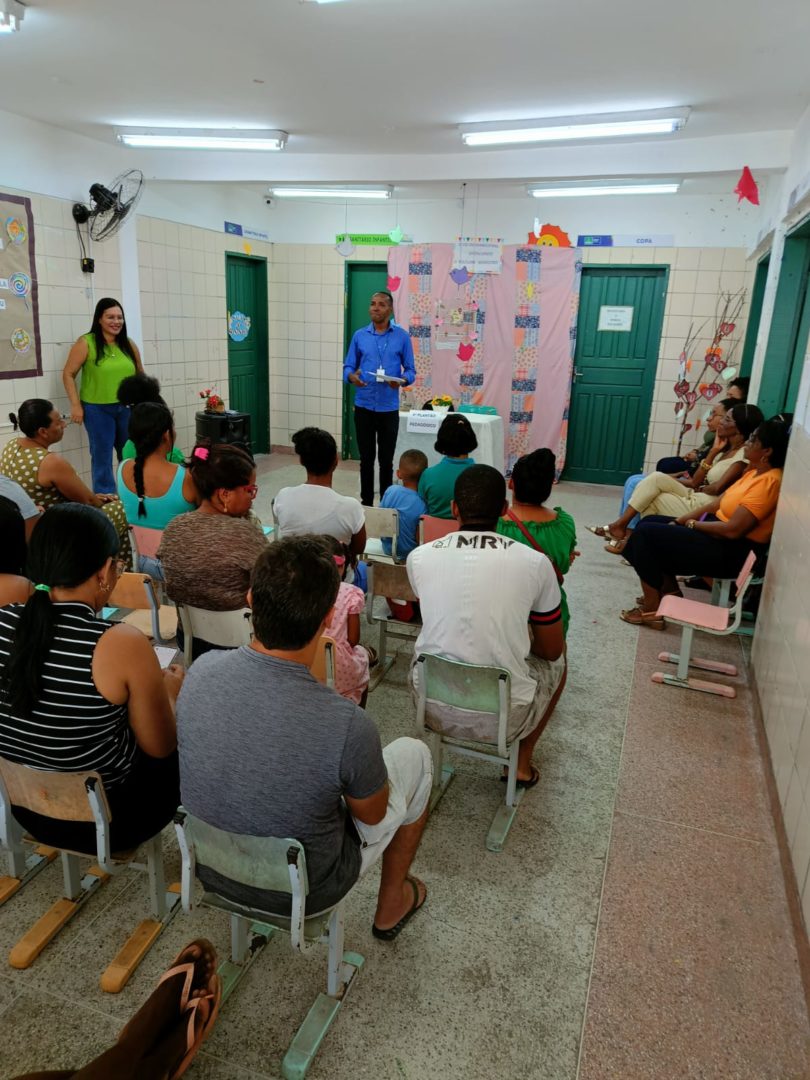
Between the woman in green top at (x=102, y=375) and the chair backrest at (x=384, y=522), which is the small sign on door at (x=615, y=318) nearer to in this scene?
the woman in green top at (x=102, y=375)

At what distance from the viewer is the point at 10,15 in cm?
294

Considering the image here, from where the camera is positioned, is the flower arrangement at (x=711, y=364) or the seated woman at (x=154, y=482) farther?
the flower arrangement at (x=711, y=364)

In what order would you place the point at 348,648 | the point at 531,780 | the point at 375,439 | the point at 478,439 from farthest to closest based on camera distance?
the point at 478,439
the point at 375,439
the point at 531,780
the point at 348,648

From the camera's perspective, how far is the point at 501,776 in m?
2.58

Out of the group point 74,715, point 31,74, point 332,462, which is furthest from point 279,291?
point 74,715

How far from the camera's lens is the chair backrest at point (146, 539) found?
293 centimetres

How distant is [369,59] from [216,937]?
3889mm

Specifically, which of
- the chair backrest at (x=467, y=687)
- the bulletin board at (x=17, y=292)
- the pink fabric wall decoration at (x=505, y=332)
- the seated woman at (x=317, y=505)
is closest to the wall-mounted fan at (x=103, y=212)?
the bulletin board at (x=17, y=292)

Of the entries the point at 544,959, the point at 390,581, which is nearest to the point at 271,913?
the point at 544,959

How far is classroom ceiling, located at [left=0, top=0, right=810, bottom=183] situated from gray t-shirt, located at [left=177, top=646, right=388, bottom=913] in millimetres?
2880

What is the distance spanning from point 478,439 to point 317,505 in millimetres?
3508

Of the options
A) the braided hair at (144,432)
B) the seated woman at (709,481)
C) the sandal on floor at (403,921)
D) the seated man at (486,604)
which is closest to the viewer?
the sandal on floor at (403,921)

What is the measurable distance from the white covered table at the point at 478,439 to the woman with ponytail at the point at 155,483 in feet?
10.9

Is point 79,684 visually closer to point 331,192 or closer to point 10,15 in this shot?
point 10,15
